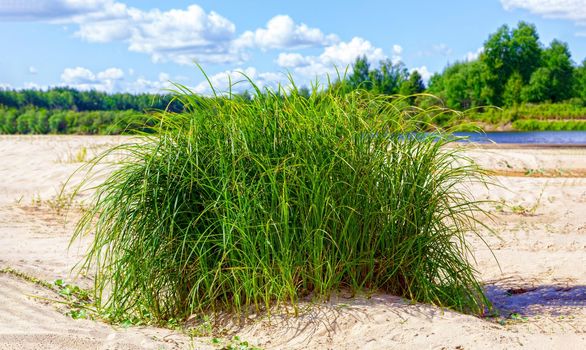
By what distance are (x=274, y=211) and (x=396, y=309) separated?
95 cm

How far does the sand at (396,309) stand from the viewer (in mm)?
3994

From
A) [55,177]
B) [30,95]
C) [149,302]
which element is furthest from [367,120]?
[30,95]

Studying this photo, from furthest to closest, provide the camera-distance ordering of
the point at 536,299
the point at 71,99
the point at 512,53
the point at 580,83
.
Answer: the point at 512,53 → the point at 580,83 → the point at 71,99 → the point at 536,299

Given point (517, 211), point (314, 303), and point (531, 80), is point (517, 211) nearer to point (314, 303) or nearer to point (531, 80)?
point (314, 303)

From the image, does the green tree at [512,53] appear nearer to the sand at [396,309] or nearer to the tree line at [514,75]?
the tree line at [514,75]

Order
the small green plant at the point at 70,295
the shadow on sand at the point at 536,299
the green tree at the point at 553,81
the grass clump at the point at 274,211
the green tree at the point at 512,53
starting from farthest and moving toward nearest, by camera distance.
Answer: the green tree at the point at 512,53 → the green tree at the point at 553,81 → the shadow on sand at the point at 536,299 → the small green plant at the point at 70,295 → the grass clump at the point at 274,211

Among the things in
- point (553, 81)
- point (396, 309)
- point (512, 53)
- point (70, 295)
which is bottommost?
point (70, 295)

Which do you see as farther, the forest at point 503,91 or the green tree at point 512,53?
the green tree at point 512,53

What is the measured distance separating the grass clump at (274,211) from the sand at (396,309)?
8.4 inches

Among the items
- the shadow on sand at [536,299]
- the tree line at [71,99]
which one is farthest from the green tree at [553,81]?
the shadow on sand at [536,299]

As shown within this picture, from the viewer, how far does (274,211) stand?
415 centimetres

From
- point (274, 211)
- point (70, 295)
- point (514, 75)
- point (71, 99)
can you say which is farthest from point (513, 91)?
point (274, 211)

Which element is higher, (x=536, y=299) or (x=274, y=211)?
(x=274, y=211)

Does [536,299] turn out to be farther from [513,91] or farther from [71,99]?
[513,91]
